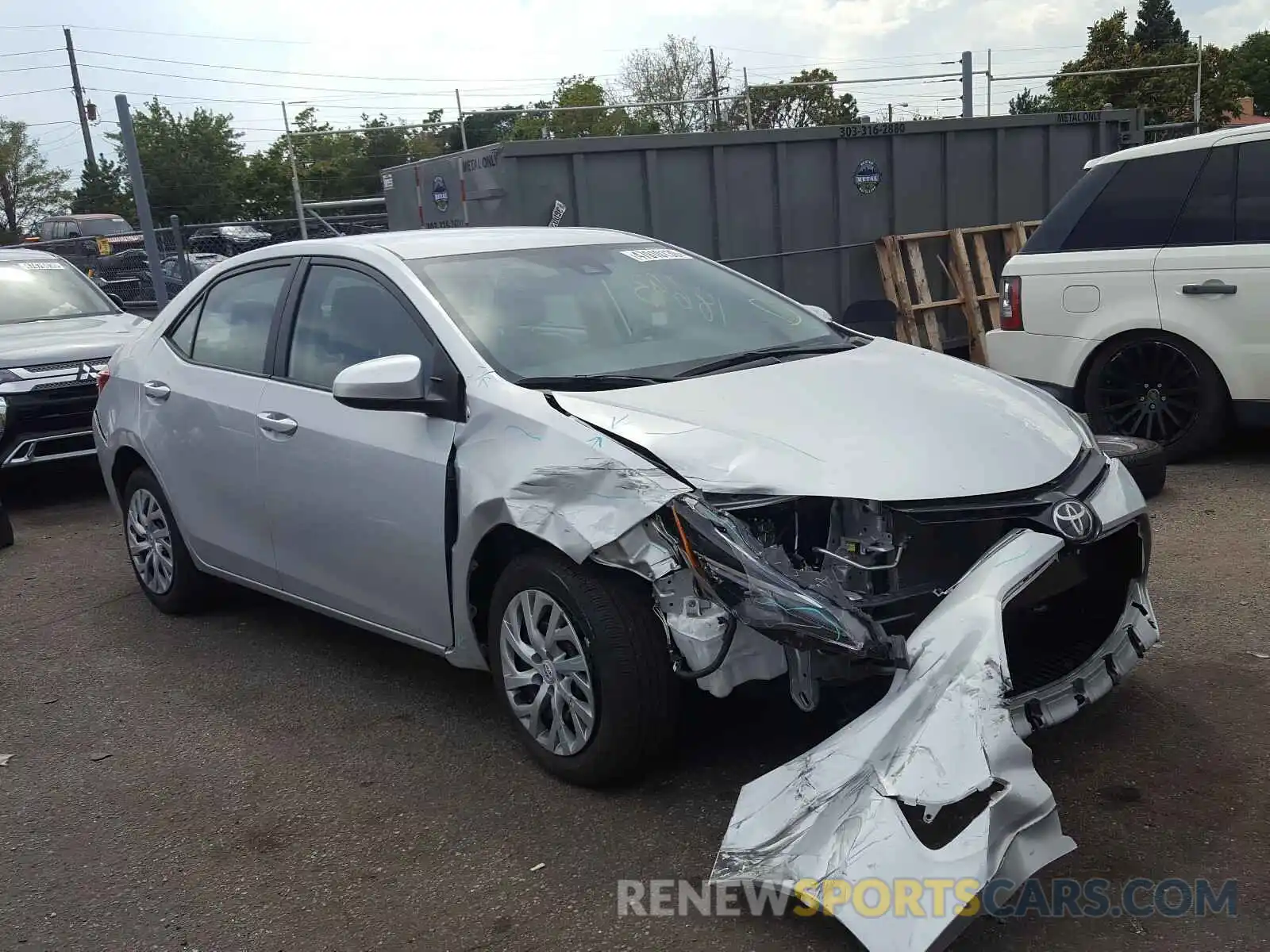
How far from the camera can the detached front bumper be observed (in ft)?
8.71

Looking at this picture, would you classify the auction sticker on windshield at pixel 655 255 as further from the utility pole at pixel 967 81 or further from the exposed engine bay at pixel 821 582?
the utility pole at pixel 967 81

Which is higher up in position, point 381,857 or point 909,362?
point 909,362

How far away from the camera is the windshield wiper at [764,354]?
4.00 meters

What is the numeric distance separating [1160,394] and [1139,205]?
3.53 feet

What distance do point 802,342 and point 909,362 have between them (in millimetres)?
440

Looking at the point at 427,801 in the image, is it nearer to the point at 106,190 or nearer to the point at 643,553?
the point at 643,553

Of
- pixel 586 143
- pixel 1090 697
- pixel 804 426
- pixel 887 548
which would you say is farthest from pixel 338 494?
pixel 586 143

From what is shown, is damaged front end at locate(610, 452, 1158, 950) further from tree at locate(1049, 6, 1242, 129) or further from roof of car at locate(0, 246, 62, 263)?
tree at locate(1049, 6, 1242, 129)

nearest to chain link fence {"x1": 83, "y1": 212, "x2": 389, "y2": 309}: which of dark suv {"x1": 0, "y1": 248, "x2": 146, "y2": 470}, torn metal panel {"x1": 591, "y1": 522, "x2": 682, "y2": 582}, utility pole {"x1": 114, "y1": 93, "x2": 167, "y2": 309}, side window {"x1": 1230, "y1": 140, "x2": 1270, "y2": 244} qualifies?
utility pole {"x1": 114, "y1": 93, "x2": 167, "y2": 309}

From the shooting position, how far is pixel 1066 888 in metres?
2.95

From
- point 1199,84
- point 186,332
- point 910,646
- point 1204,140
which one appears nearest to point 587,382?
point 910,646

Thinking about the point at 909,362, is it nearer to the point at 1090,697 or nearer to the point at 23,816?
the point at 1090,697

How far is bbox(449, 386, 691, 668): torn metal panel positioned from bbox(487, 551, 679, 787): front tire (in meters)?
0.13

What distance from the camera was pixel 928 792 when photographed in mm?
2746
